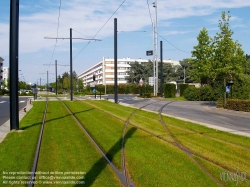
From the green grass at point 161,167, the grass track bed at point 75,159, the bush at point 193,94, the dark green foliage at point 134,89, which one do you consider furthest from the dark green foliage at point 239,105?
the dark green foliage at point 134,89

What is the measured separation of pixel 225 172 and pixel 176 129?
6377 mm

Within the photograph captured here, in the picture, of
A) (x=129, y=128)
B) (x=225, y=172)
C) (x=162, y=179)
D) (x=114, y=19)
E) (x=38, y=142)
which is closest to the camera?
(x=162, y=179)

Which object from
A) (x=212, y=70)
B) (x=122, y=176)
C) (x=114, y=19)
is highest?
(x=114, y=19)

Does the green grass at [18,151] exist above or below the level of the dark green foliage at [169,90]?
below

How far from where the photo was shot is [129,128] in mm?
13000

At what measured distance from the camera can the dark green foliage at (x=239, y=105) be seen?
22870 mm

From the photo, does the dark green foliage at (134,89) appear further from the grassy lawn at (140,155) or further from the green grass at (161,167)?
the green grass at (161,167)

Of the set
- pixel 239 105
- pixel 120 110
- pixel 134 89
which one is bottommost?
pixel 120 110

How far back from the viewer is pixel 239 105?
2383cm

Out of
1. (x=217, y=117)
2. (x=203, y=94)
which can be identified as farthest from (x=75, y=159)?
(x=203, y=94)

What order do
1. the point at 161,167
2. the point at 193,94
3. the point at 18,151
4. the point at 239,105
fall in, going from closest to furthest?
1. the point at 161,167
2. the point at 18,151
3. the point at 239,105
4. the point at 193,94

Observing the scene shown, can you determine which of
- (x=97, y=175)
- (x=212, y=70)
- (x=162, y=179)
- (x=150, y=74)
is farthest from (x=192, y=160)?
(x=150, y=74)

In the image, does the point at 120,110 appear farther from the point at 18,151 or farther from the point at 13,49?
the point at 18,151

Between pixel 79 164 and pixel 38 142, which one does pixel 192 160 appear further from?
pixel 38 142
